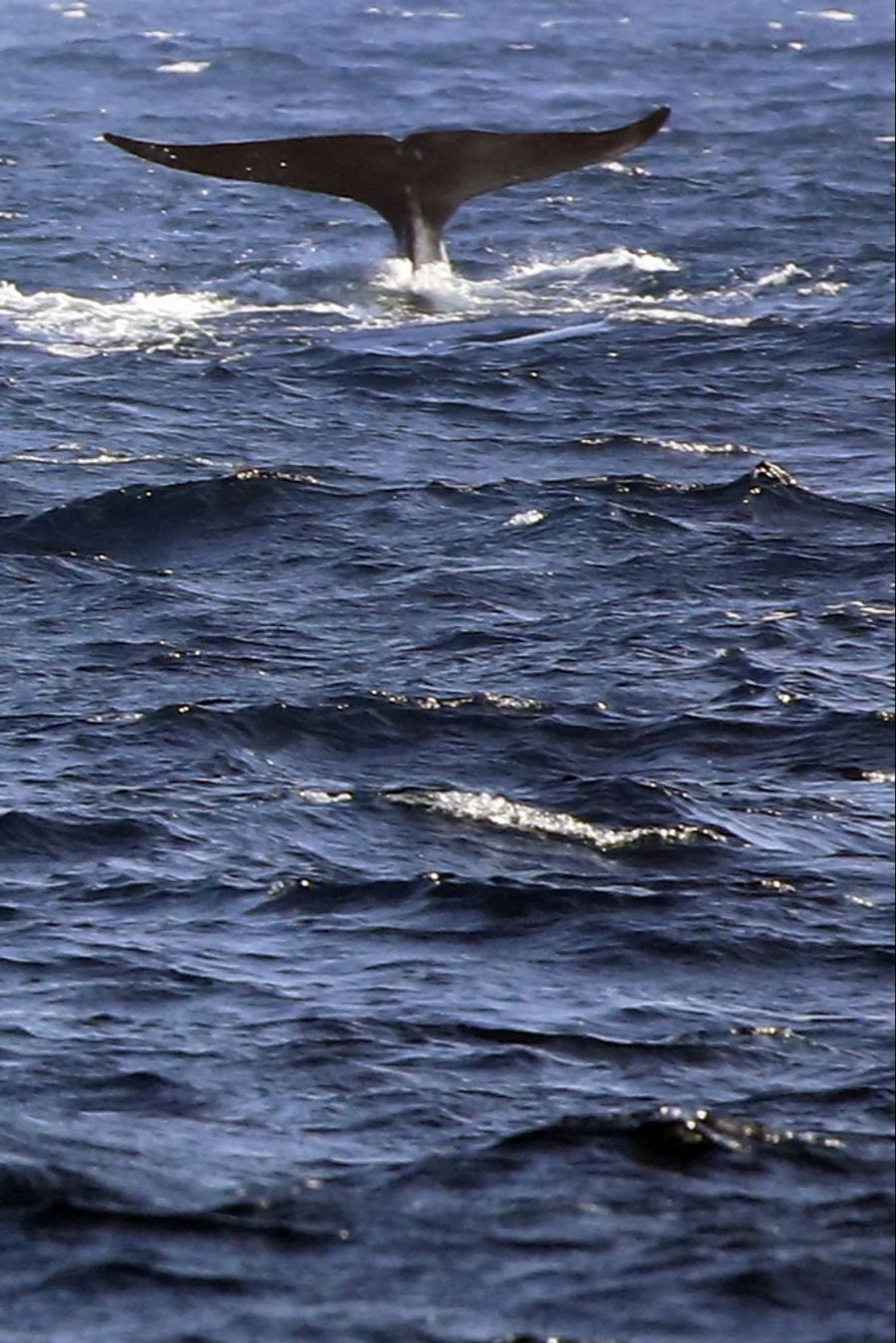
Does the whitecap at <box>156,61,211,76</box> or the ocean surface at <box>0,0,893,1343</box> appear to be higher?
the whitecap at <box>156,61,211,76</box>

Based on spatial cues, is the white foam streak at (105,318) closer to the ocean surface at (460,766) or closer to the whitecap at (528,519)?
the ocean surface at (460,766)

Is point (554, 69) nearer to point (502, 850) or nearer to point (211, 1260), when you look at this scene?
point (502, 850)

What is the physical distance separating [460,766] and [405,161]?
6793 mm

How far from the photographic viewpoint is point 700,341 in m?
17.8

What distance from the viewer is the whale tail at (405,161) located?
15.2m

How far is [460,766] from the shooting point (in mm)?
11180

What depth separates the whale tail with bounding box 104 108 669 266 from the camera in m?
15.2

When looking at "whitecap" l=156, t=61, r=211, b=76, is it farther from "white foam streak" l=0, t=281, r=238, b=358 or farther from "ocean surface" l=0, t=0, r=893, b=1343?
"white foam streak" l=0, t=281, r=238, b=358

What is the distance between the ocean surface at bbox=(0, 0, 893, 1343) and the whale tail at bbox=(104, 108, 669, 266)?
1.25 m

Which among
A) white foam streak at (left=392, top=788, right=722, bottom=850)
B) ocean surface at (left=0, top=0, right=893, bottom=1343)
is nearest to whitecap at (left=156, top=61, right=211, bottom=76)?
ocean surface at (left=0, top=0, right=893, bottom=1343)

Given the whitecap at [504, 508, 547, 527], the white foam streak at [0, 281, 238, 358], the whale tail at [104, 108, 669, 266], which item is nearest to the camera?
the whitecap at [504, 508, 547, 527]

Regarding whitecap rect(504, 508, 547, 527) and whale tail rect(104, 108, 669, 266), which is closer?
whitecap rect(504, 508, 547, 527)

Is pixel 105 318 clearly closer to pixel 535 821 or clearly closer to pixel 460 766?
pixel 460 766

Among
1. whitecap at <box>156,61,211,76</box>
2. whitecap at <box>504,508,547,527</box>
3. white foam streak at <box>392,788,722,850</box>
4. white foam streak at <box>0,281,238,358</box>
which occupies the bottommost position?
white foam streak at <box>392,788,722,850</box>
